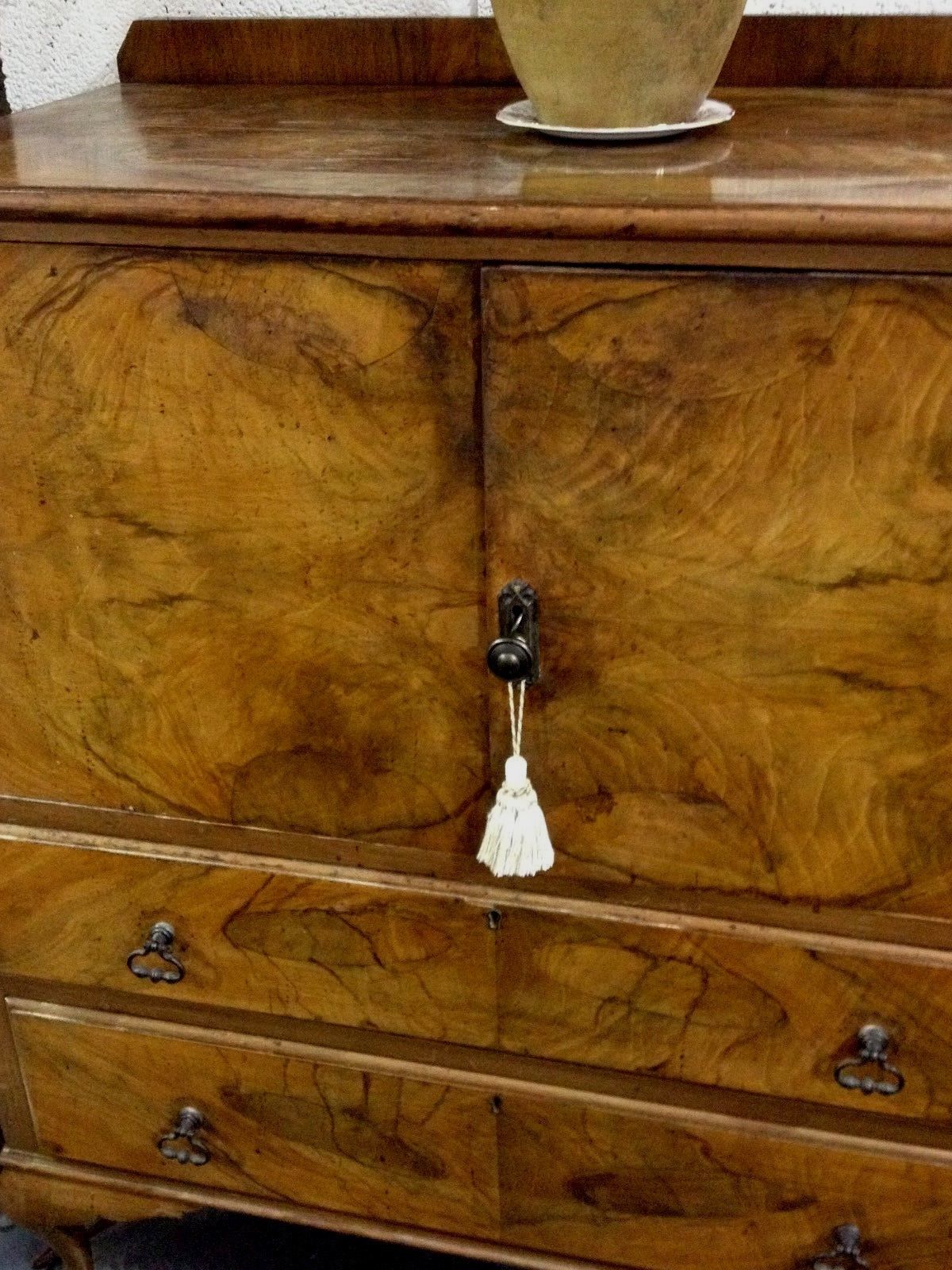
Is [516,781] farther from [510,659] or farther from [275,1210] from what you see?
[275,1210]

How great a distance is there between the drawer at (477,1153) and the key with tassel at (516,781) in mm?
236

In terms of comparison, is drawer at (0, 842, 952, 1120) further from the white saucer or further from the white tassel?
the white saucer

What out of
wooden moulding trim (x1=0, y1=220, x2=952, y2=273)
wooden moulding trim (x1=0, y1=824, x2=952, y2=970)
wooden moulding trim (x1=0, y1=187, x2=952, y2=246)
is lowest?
wooden moulding trim (x1=0, y1=824, x2=952, y2=970)

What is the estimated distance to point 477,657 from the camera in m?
0.77

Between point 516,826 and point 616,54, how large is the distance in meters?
0.46

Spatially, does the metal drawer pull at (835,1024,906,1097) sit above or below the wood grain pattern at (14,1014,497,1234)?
above

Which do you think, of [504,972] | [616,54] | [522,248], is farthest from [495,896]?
[616,54]

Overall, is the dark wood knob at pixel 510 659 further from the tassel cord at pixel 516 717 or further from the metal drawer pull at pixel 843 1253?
the metal drawer pull at pixel 843 1253

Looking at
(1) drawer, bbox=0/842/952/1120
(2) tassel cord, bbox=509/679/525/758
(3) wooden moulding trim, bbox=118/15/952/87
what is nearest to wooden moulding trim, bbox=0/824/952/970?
(1) drawer, bbox=0/842/952/1120

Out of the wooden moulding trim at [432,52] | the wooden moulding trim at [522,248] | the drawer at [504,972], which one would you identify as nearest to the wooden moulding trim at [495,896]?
the drawer at [504,972]

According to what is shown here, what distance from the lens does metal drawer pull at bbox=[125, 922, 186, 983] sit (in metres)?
0.91

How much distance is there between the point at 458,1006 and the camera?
2.92 feet

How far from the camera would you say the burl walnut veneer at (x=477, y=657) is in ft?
2.18

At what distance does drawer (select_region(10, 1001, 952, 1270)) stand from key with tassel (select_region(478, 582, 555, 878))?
0.24m
